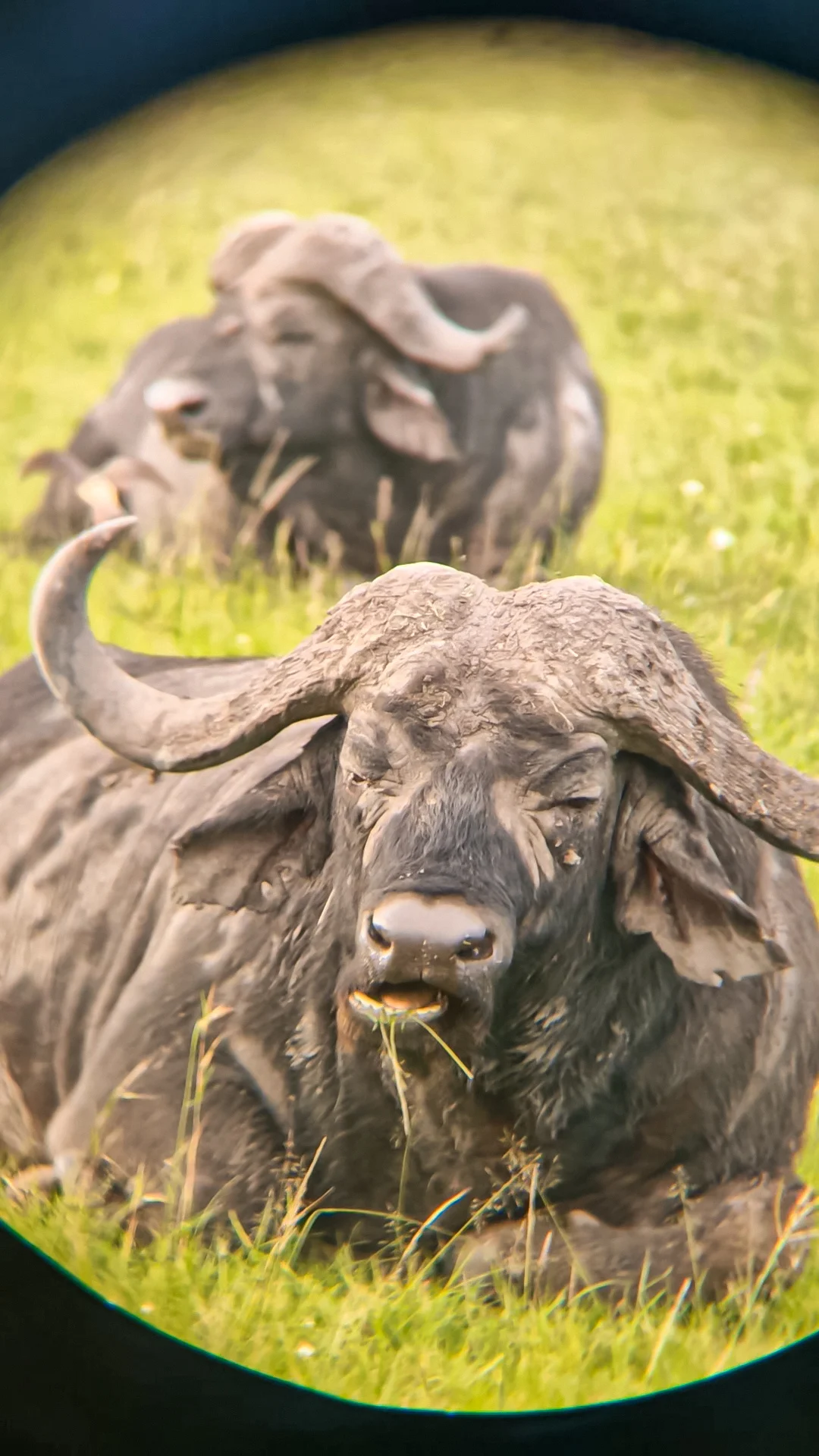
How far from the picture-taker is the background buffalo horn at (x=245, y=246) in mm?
7008

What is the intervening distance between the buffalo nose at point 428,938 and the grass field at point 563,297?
3.10 feet

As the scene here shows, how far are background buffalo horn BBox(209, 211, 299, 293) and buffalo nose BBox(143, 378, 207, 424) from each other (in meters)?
0.54

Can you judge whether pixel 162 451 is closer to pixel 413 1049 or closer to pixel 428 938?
pixel 413 1049

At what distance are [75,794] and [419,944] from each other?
151 centimetres

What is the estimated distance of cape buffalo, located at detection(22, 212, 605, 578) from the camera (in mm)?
6758

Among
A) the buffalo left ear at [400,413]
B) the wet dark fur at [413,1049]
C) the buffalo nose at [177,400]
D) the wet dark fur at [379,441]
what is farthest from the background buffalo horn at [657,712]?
the buffalo left ear at [400,413]

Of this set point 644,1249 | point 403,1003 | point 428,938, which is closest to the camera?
point 428,938

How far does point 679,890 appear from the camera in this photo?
3.31m

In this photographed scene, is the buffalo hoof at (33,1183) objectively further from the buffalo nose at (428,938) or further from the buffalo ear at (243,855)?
the buffalo nose at (428,938)

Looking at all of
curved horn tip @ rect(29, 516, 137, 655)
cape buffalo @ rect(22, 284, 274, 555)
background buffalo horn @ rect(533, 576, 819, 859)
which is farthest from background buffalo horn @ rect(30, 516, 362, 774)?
cape buffalo @ rect(22, 284, 274, 555)

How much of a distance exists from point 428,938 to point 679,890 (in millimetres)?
667

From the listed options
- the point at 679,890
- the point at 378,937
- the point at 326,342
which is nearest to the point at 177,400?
the point at 326,342

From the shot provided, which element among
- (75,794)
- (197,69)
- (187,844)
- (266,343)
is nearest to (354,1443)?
(187,844)

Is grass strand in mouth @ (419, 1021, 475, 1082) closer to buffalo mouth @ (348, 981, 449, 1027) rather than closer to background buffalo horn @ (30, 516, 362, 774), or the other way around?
buffalo mouth @ (348, 981, 449, 1027)
